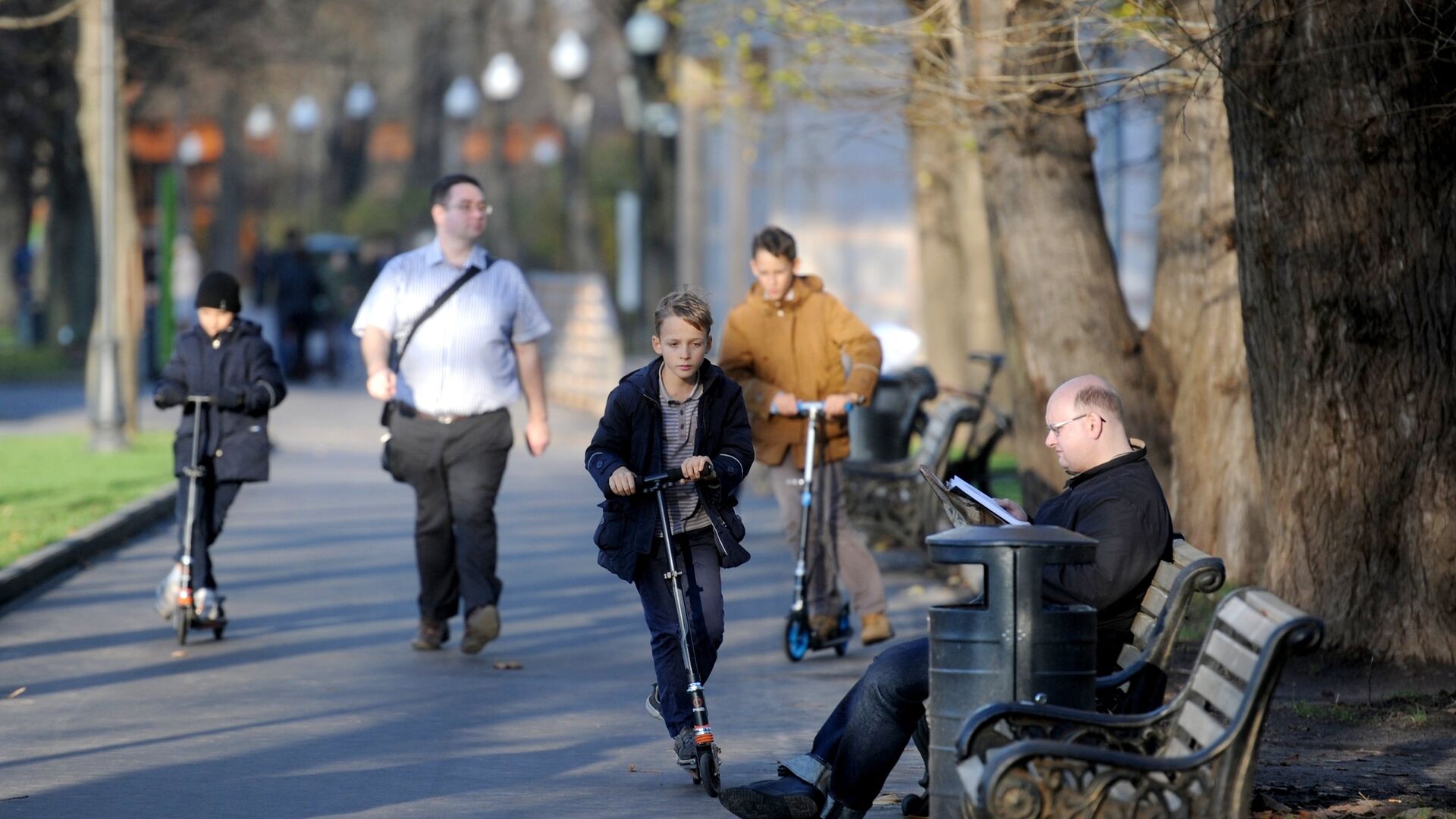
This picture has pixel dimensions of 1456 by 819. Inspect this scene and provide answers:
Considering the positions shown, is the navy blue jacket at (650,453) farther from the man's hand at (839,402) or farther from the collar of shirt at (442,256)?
the collar of shirt at (442,256)

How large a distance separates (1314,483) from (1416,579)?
0.53 meters

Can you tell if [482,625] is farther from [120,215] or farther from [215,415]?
[120,215]

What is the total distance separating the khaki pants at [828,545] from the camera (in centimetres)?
987

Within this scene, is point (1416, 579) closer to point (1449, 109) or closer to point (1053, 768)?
point (1449, 109)

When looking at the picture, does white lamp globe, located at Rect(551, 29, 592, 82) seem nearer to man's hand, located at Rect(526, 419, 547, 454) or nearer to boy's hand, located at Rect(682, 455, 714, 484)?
man's hand, located at Rect(526, 419, 547, 454)

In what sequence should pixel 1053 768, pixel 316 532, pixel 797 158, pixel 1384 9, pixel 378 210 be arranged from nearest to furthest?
1. pixel 1053 768
2. pixel 1384 9
3. pixel 316 532
4. pixel 797 158
5. pixel 378 210

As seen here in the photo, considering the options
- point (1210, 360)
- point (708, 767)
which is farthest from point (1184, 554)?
point (1210, 360)

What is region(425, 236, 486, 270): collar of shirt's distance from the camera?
32.2 ft

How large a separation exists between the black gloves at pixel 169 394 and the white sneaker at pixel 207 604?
86cm

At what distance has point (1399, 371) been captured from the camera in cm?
835

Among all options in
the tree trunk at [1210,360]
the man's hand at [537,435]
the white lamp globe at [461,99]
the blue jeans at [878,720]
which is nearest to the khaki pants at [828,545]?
the man's hand at [537,435]

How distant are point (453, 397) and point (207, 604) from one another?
1511 millimetres

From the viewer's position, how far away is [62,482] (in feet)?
54.0

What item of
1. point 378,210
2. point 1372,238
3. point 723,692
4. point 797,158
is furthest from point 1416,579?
point 378,210
